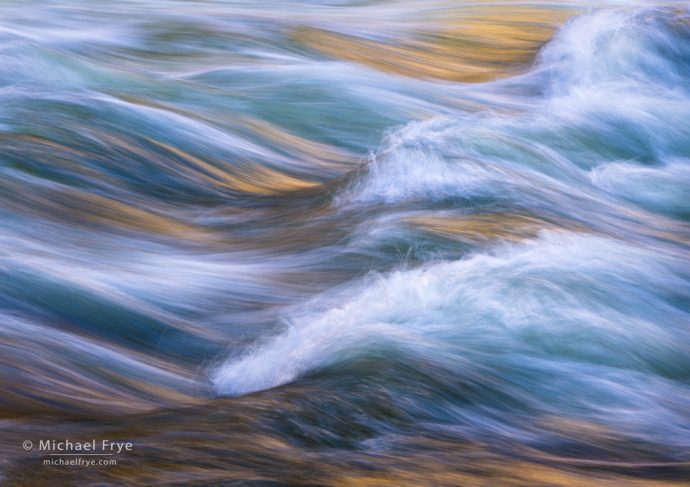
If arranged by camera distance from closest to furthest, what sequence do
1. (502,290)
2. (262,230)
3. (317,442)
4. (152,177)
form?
(317,442)
(502,290)
(262,230)
(152,177)

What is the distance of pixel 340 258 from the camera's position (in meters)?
5.23

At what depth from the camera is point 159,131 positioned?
6859 millimetres

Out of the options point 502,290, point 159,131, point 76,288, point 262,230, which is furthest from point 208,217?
point 502,290

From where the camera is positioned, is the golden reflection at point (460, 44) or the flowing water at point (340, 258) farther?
the golden reflection at point (460, 44)

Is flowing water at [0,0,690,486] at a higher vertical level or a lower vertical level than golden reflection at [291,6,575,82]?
lower

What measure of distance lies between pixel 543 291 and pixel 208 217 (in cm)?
217

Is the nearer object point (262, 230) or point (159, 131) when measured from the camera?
point (262, 230)

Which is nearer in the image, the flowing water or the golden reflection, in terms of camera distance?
the flowing water

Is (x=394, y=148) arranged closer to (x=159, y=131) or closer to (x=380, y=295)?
(x=159, y=131)

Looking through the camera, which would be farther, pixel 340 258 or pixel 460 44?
pixel 460 44

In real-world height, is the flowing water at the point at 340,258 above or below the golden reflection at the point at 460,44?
below

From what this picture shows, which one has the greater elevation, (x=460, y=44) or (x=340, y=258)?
(x=460, y=44)

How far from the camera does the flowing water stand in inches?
137

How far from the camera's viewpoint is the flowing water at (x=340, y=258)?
11.5 feet
